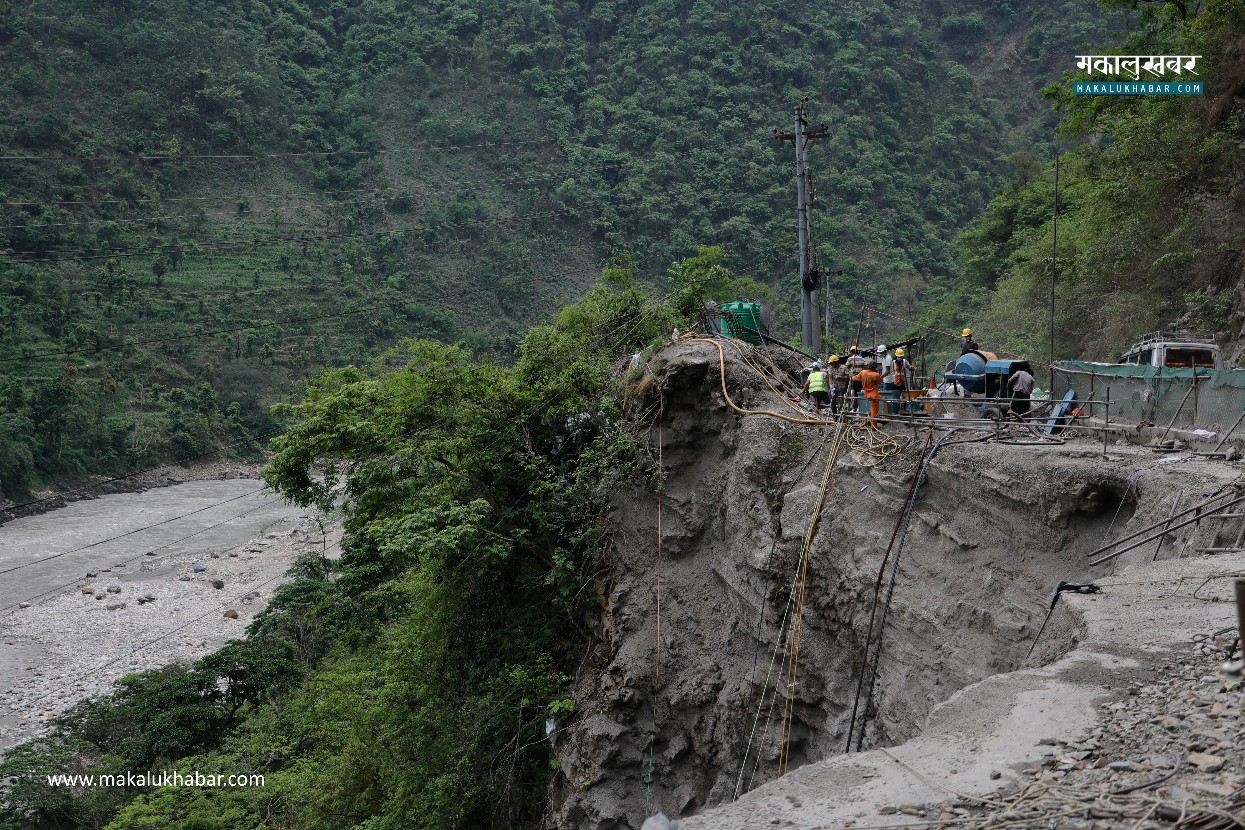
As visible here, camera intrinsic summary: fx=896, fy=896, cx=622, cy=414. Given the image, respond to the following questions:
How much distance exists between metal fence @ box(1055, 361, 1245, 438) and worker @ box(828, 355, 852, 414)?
9.29ft

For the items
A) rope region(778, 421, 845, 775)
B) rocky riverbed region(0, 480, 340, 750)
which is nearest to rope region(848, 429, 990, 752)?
rope region(778, 421, 845, 775)

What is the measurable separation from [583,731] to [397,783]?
12.7 ft

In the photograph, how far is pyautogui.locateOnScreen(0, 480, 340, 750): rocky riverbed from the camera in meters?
29.4

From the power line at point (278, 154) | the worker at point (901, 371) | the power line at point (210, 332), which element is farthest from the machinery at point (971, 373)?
the power line at point (278, 154)

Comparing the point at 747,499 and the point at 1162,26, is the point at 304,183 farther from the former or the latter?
the point at 747,499

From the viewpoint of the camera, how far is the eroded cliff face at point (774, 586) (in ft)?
27.3

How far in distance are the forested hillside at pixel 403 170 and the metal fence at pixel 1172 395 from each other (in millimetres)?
40311

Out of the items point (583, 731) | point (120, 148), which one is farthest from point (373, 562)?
point (120, 148)

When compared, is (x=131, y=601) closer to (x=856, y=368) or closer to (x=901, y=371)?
(x=856, y=368)

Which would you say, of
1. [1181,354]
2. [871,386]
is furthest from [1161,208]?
[871,386]

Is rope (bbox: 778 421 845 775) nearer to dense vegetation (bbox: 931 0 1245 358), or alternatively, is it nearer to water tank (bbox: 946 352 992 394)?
water tank (bbox: 946 352 992 394)

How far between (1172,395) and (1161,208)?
40.1ft

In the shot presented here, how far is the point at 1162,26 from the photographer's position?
72.7 ft

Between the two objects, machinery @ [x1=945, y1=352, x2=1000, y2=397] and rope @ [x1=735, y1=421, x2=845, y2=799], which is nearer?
rope @ [x1=735, y1=421, x2=845, y2=799]
